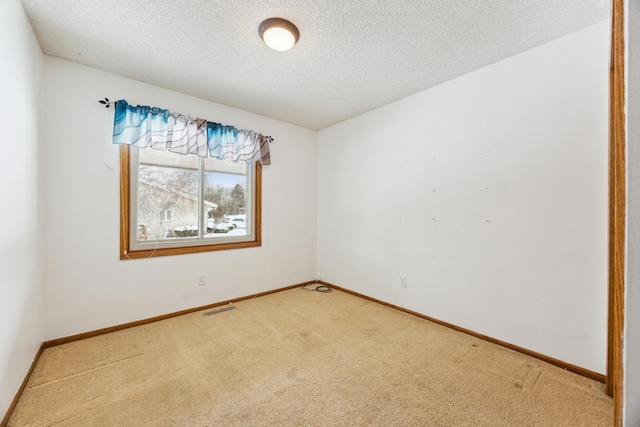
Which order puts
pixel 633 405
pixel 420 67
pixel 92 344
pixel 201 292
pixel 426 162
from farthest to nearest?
pixel 201 292 < pixel 426 162 < pixel 420 67 < pixel 92 344 < pixel 633 405

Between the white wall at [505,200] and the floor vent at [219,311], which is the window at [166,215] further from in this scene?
the white wall at [505,200]

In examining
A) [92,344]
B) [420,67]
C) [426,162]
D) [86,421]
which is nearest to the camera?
[86,421]

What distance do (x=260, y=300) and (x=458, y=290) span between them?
88.1 inches

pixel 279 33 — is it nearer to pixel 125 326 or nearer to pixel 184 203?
pixel 184 203

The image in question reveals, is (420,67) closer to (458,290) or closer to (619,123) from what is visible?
(458,290)

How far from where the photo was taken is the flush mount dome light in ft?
5.90

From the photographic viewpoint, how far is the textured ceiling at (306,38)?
5.57 ft

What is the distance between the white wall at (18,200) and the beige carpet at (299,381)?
29 cm

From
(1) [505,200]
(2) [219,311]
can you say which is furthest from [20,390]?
(1) [505,200]

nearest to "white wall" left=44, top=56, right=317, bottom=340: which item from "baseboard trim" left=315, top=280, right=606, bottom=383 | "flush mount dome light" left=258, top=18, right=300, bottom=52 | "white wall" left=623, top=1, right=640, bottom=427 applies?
"flush mount dome light" left=258, top=18, right=300, bottom=52

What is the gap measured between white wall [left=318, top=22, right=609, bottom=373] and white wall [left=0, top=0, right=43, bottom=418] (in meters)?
3.02

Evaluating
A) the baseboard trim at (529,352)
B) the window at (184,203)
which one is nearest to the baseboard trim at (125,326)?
the window at (184,203)

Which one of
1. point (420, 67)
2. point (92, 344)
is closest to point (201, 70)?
point (420, 67)

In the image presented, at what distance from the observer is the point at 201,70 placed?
2430 mm
